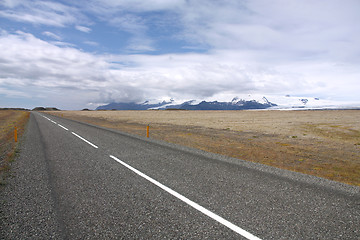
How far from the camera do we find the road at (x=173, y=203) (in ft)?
13.1

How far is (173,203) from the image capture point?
5.10 m

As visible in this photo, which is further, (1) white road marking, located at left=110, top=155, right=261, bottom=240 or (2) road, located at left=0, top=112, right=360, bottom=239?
(2) road, located at left=0, top=112, right=360, bottom=239

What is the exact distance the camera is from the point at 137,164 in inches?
343

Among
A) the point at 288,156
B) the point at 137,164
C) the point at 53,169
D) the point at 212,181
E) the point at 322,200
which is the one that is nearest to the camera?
the point at 322,200

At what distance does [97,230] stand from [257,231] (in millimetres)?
2892

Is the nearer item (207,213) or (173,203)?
(207,213)

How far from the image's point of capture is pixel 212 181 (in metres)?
6.66

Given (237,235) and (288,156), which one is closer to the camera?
(237,235)

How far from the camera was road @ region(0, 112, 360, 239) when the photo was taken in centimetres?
400

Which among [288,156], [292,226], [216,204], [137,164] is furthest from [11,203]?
[288,156]

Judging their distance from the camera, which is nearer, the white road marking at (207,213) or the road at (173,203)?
the white road marking at (207,213)

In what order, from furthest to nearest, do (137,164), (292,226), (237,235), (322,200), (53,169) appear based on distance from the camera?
1. (137,164)
2. (53,169)
3. (322,200)
4. (292,226)
5. (237,235)

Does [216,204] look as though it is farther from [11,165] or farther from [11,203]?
[11,165]

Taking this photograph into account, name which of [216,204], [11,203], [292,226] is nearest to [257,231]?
[292,226]
